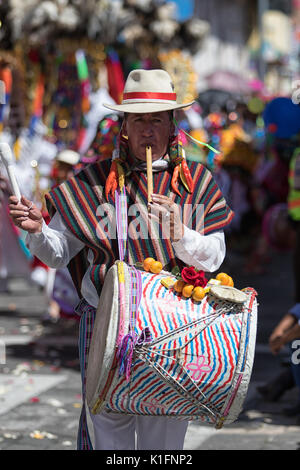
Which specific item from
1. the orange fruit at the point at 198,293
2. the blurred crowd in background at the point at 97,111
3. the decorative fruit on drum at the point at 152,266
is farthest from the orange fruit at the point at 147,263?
the blurred crowd in background at the point at 97,111

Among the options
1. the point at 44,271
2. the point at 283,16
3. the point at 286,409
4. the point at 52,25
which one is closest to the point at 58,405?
the point at 286,409

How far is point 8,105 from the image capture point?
1162cm

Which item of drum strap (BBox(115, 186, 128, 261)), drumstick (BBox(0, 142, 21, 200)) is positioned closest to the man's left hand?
drum strap (BBox(115, 186, 128, 261))

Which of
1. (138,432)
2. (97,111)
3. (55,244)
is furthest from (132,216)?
(97,111)

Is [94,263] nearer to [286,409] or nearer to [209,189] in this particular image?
[209,189]

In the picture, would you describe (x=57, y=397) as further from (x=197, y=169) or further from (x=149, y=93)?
(x=149, y=93)

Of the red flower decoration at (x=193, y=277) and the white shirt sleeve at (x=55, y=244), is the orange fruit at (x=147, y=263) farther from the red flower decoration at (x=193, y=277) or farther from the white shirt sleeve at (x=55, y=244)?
the white shirt sleeve at (x=55, y=244)

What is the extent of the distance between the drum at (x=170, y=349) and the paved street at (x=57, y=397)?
168 centimetres

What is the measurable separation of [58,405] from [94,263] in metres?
2.44

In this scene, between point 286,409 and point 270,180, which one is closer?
point 286,409

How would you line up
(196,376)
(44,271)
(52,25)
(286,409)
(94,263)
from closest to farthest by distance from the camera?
(196,376), (94,263), (286,409), (44,271), (52,25)

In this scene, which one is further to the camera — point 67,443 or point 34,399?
point 34,399

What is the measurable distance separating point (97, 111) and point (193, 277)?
610 cm

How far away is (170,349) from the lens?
3.46 m
